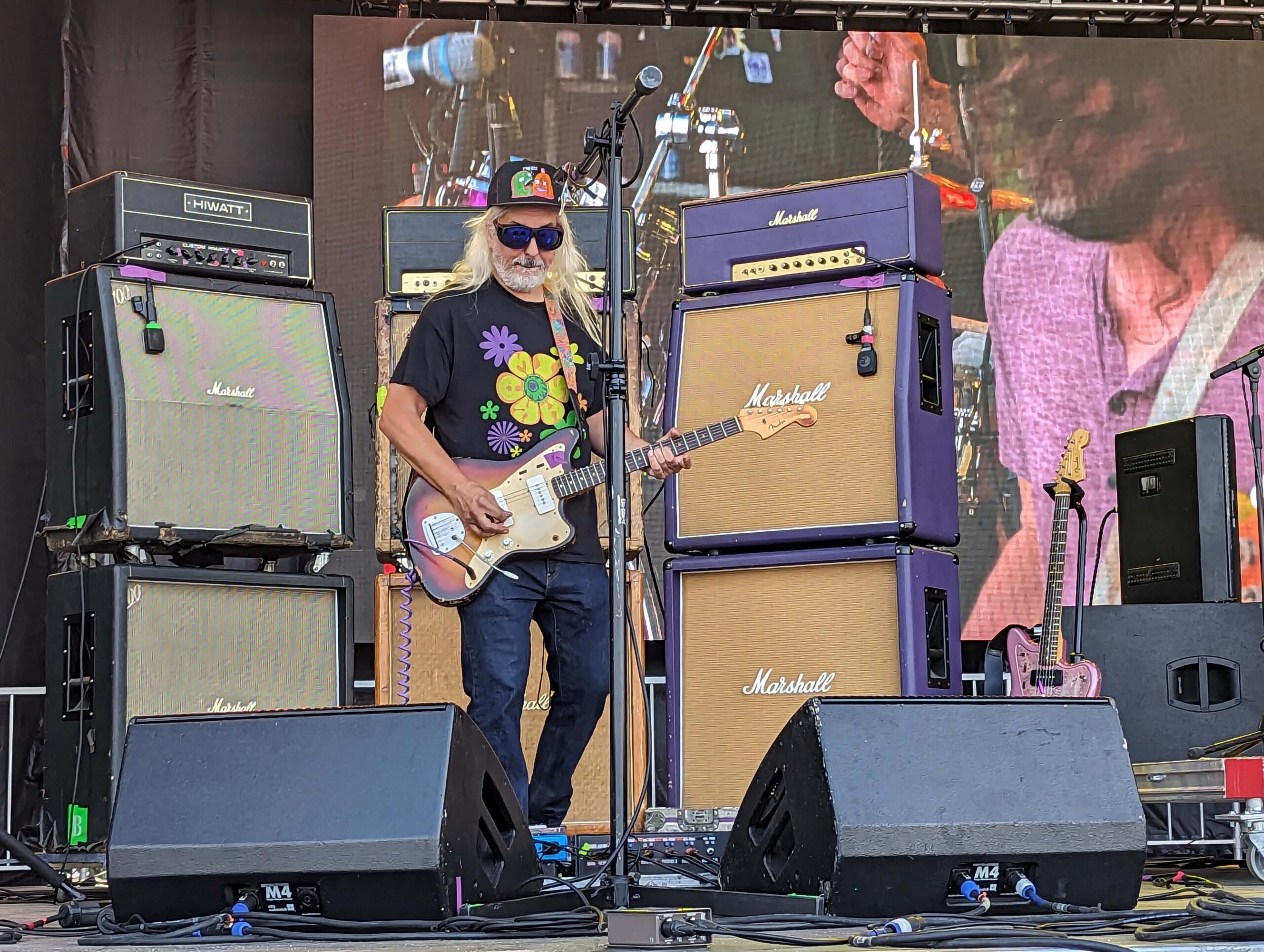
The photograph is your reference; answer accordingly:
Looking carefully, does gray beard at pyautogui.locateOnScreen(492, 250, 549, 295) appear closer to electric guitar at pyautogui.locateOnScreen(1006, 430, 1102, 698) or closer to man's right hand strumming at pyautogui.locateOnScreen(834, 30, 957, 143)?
electric guitar at pyautogui.locateOnScreen(1006, 430, 1102, 698)

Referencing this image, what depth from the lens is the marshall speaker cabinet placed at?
3836mm

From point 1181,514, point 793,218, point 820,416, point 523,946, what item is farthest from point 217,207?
point 1181,514

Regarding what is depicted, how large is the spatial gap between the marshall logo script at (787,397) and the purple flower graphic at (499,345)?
0.62m

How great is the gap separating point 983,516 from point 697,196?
1.45 metres

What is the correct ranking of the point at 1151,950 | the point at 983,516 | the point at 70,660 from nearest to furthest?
the point at 1151,950 < the point at 70,660 < the point at 983,516

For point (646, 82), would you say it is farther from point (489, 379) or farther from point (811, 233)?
point (811, 233)

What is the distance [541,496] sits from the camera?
3.36 m

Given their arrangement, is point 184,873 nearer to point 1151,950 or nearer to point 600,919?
point 600,919

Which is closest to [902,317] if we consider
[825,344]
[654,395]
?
[825,344]

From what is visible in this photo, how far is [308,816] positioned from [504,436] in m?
1.39

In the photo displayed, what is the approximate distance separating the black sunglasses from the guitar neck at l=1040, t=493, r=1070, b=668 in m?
1.62

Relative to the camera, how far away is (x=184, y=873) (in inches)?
86.8

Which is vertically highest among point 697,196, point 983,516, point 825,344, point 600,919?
point 697,196

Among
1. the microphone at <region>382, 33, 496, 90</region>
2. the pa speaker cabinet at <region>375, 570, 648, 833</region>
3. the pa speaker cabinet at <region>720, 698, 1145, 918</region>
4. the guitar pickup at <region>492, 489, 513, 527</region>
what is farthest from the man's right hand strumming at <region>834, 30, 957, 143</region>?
the pa speaker cabinet at <region>720, 698, 1145, 918</region>
